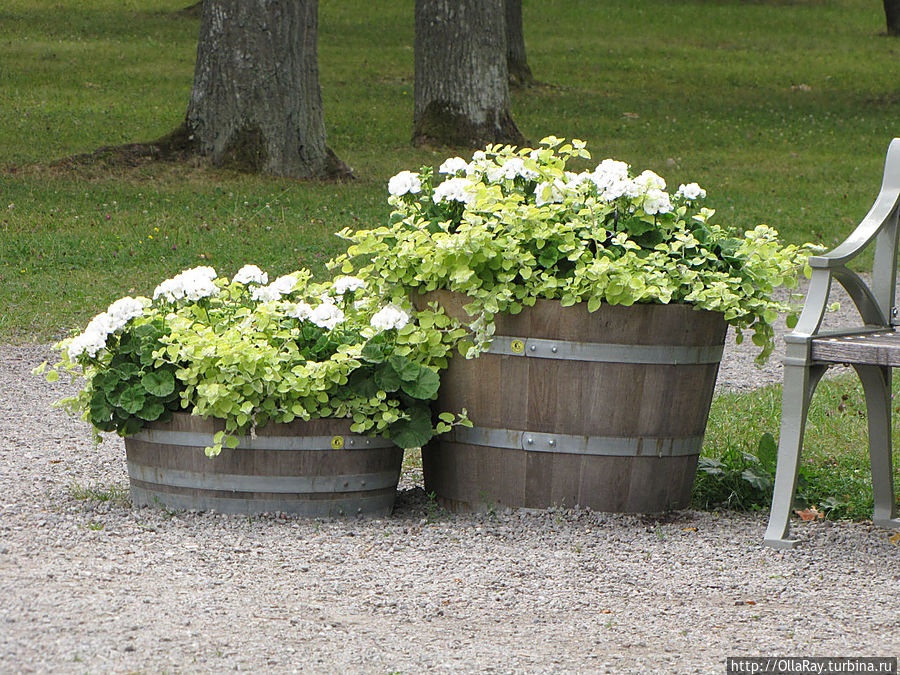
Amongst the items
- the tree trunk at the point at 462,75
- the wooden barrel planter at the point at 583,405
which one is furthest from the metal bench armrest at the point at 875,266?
the tree trunk at the point at 462,75

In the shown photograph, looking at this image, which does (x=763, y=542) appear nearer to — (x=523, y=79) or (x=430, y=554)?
(x=430, y=554)

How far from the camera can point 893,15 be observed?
31.0 meters

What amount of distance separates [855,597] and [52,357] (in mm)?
5103

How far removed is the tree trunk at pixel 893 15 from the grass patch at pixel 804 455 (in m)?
27.1

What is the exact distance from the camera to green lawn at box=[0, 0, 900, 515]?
34.5 feet

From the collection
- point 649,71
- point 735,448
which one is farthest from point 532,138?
point 735,448

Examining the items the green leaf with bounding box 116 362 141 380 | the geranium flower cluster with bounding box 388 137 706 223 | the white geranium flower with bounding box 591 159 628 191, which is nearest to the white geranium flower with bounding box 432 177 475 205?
the geranium flower cluster with bounding box 388 137 706 223

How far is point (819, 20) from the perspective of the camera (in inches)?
1345

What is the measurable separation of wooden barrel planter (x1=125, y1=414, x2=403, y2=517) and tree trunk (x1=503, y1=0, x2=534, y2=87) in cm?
1877

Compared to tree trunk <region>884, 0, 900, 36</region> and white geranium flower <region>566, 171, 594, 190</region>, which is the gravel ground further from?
tree trunk <region>884, 0, 900, 36</region>

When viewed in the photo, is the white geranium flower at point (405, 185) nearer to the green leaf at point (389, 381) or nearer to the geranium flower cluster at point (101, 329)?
the green leaf at point (389, 381)

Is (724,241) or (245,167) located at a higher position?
(724,241)

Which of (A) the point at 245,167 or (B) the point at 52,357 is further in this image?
(A) the point at 245,167

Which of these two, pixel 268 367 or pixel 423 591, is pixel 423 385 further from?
pixel 423 591
